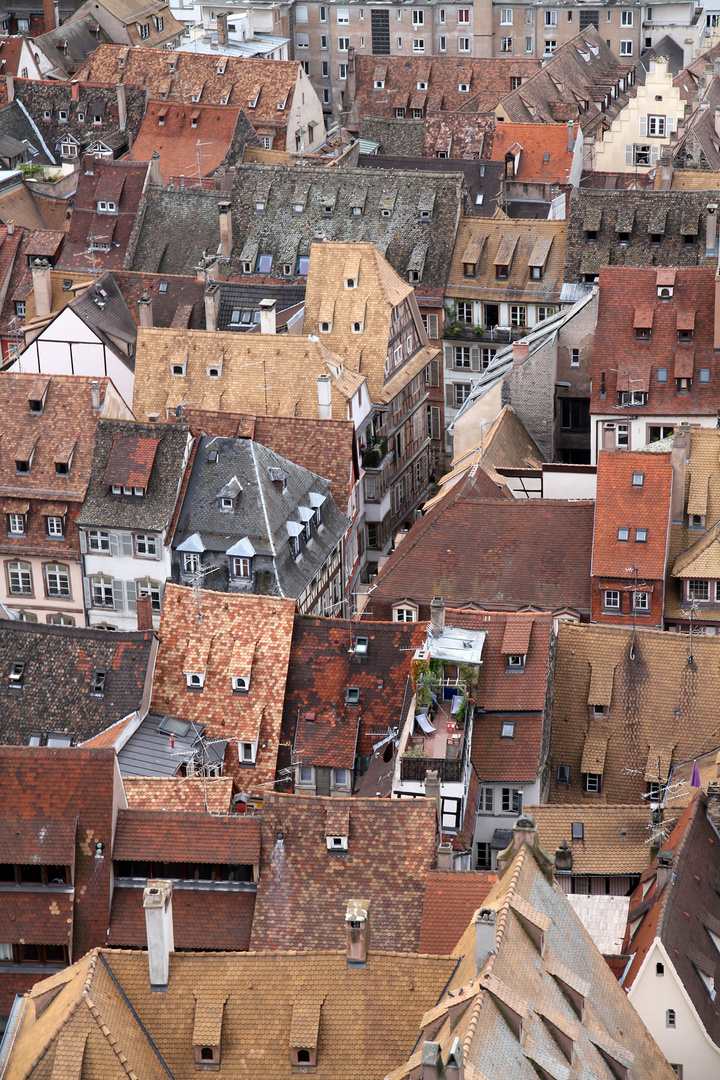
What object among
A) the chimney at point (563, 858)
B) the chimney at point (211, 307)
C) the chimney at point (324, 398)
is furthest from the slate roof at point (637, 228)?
the chimney at point (563, 858)

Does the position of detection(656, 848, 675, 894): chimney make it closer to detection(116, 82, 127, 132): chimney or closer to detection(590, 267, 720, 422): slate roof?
detection(590, 267, 720, 422): slate roof

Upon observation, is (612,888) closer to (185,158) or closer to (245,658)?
(245,658)

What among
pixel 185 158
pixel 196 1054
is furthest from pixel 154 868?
pixel 185 158

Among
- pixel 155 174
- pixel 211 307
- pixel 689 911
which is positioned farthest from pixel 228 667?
pixel 155 174

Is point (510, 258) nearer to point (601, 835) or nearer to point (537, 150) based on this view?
point (537, 150)

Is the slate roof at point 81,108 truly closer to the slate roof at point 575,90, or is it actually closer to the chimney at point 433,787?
the slate roof at point 575,90
